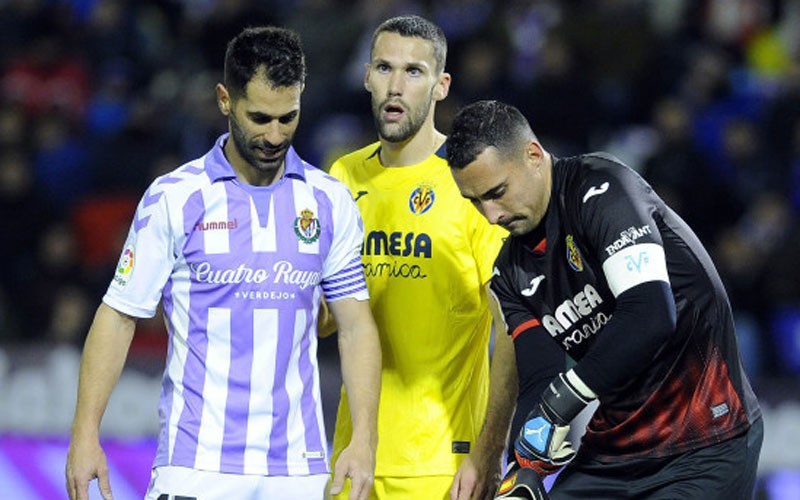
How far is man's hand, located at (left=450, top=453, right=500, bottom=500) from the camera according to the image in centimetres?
564

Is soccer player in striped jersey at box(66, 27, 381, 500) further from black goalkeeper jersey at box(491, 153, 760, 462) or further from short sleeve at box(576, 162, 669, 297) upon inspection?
short sleeve at box(576, 162, 669, 297)

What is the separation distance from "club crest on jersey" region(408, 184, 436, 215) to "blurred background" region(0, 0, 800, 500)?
325cm

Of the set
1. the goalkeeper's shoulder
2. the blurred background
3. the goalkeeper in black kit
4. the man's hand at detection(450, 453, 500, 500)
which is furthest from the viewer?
the blurred background

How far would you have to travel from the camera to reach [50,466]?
8133mm

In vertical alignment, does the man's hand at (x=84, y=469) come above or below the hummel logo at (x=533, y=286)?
below

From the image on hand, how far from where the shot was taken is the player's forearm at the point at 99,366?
16.3ft

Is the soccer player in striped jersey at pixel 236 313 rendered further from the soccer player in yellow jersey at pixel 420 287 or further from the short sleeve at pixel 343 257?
the soccer player in yellow jersey at pixel 420 287

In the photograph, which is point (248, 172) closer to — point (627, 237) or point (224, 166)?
point (224, 166)

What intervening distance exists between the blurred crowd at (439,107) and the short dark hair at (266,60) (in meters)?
5.04

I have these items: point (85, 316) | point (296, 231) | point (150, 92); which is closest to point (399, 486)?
point (296, 231)

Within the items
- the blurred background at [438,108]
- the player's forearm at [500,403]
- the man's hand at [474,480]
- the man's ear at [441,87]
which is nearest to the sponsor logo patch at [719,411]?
the player's forearm at [500,403]

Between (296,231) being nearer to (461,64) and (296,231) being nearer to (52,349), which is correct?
(52,349)

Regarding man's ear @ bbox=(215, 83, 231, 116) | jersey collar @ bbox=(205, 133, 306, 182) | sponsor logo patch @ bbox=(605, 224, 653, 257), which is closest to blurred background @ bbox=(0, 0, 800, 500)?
jersey collar @ bbox=(205, 133, 306, 182)

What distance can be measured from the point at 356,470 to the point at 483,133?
1.24 meters
